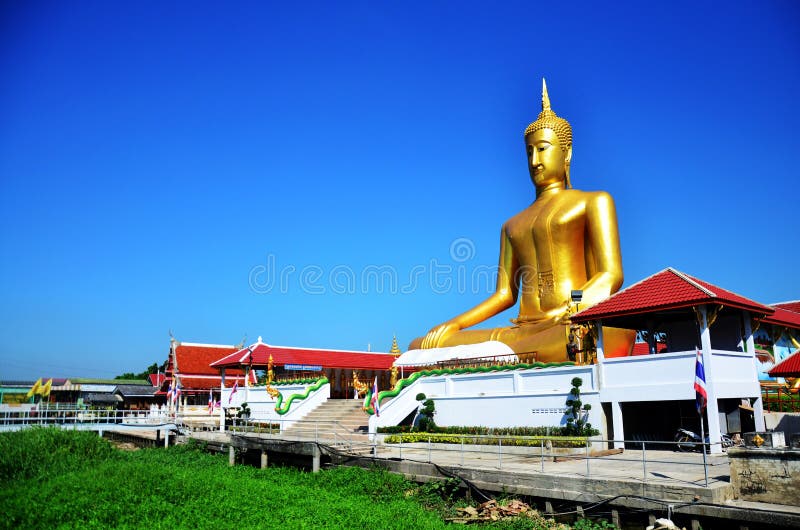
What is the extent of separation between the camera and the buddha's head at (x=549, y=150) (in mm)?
29078

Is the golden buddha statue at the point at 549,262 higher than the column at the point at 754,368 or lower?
higher

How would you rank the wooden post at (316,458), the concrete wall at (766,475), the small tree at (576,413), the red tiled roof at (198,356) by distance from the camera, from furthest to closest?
the red tiled roof at (198,356), the wooden post at (316,458), the small tree at (576,413), the concrete wall at (766,475)

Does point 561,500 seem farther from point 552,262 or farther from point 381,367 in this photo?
point 381,367

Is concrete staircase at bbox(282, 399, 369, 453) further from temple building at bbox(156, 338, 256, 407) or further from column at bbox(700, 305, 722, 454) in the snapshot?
temple building at bbox(156, 338, 256, 407)

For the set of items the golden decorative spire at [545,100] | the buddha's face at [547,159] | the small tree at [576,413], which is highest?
the golden decorative spire at [545,100]

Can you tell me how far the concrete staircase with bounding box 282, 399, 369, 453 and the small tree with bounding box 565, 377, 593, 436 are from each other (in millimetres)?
6558

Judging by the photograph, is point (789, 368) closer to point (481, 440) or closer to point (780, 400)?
point (780, 400)

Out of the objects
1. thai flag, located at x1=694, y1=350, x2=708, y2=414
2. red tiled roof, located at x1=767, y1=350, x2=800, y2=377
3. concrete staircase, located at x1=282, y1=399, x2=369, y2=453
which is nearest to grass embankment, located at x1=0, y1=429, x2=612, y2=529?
concrete staircase, located at x1=282, y1=399, x2=369, y2=453

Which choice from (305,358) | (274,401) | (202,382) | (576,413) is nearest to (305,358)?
(305,358)

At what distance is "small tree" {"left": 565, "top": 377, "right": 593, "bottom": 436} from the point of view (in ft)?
59.4

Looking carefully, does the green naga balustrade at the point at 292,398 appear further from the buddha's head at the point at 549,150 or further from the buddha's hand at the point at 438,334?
the buddha's head at the point at 549,150

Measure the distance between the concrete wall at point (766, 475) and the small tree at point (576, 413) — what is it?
23.0ft

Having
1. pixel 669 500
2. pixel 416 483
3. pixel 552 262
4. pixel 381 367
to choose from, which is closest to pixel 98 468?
pixel 416 483

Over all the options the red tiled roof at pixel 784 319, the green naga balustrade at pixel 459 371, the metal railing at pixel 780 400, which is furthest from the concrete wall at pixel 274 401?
the red tiled roof at pixel 784 319
